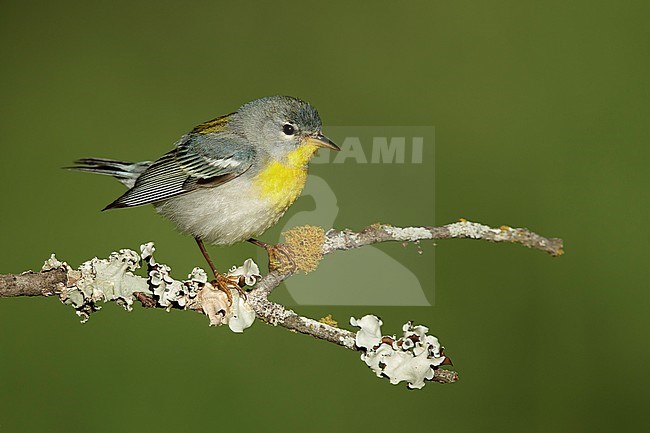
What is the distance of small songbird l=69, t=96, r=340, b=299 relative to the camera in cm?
90

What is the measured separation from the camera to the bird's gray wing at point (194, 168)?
0.92 meters

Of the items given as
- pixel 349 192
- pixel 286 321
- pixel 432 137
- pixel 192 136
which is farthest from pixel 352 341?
pixel 432 137

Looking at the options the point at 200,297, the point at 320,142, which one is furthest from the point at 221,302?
the point at 320,142

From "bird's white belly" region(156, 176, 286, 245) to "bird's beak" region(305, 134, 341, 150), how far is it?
0.10 metres

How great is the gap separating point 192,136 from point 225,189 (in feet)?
0.45

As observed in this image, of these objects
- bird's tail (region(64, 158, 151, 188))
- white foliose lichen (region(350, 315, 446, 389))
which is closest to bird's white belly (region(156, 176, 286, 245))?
bird's tail (region(64, 158, 151, 188))

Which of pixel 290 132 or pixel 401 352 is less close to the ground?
pixel 290 132

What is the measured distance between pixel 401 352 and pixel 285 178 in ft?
1.02

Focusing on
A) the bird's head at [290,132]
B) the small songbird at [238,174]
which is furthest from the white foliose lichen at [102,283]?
the bird's head at [290,132]

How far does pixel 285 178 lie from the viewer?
92 cm

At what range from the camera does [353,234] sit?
827 mm

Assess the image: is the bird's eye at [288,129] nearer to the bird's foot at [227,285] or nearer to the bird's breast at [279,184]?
the bird's breast at [279,184]

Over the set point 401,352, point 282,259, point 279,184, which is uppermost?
point 279,184

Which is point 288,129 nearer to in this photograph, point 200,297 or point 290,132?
point 290,132
